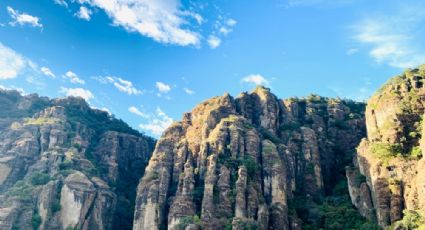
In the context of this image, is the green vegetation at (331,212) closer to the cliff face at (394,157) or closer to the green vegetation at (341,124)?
the cliff face at (394,157)

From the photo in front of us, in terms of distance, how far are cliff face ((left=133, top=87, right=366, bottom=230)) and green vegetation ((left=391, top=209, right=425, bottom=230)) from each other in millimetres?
12292

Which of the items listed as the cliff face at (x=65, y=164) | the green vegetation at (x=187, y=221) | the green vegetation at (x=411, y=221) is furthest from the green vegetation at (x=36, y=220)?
the green vegetation at (x=411, y=221)

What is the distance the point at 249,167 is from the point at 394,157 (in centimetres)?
2243

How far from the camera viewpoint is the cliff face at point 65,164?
308 feet

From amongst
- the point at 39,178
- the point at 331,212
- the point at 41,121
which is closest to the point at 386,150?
the point at 331,212

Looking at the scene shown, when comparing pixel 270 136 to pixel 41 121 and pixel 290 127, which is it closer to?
pixel 290 127

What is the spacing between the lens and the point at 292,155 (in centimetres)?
10138

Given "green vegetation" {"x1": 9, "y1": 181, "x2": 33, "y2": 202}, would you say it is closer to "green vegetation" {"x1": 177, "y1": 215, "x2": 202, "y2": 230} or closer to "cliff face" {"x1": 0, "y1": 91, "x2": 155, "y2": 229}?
"cliff face" {"x1": 0, "y1": 91, "x2": 155, "y2": 229}

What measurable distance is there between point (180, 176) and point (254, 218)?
14323 millimetres

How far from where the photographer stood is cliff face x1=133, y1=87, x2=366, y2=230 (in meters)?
83.1

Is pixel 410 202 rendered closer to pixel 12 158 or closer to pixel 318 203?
pixel 318 203

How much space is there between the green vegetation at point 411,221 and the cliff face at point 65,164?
49.3 meters

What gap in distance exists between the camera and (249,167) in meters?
90.0

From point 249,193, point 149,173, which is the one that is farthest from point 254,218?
point 149,173
